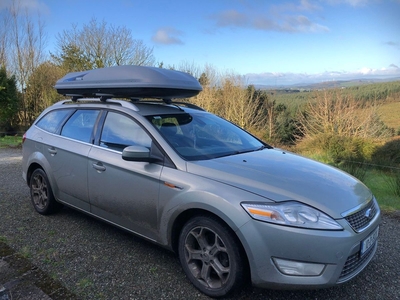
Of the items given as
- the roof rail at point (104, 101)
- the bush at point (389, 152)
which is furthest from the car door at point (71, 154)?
the bush at point (389, 152)

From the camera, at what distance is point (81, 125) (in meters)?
4.11

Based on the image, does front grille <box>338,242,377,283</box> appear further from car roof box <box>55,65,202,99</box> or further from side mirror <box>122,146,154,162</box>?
car roof box <box>55,65,202,99</box>

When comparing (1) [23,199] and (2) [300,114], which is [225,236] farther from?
(2) [300,114]

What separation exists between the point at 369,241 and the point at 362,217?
0.21 metres

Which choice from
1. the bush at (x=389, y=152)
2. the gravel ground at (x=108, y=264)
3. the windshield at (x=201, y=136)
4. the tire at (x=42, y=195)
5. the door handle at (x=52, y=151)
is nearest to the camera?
the gravel ground at (x=108, y=264)

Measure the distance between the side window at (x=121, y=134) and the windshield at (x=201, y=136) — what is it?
0.61 ft

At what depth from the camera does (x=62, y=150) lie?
411cm

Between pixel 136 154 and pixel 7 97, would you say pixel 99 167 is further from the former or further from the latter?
pixel 7 97

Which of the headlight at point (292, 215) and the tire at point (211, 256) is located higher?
the headlight at point (292, 215)

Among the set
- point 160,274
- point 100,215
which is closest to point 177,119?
point 100,215

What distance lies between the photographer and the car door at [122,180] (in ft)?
10.2

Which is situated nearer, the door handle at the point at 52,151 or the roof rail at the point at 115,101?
the roof rail at the point at 115,101

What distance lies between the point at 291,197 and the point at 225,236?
1.95ft

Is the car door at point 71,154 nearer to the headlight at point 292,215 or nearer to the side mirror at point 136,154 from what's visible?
the side mirror at point 136,154
